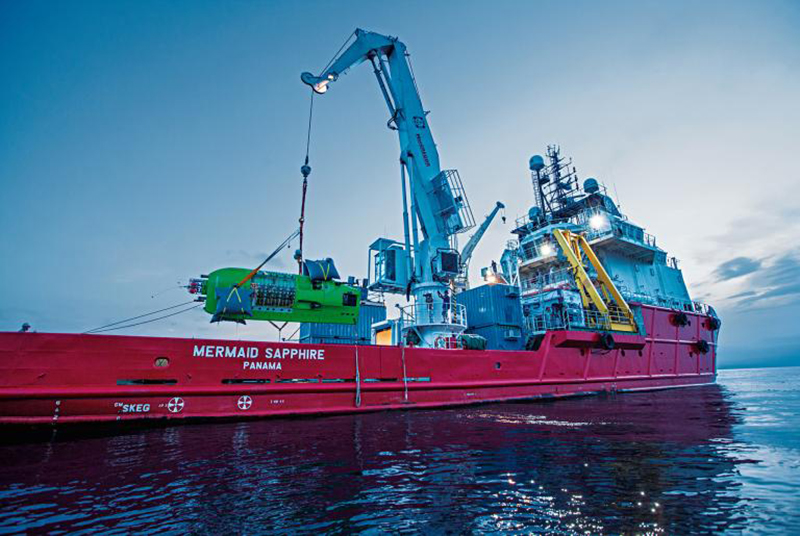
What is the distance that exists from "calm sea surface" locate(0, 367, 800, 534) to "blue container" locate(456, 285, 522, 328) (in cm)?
914

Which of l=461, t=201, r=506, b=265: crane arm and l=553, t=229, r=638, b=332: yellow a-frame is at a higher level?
l=461, t=201, r=506, b=265: crane arm

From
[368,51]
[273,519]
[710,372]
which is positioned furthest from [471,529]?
[710,372]

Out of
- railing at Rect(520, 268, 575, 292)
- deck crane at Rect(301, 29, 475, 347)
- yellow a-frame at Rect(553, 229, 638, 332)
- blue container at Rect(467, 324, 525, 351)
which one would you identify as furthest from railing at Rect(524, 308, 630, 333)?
deck crane at Rect(301, 29, 475, 347)

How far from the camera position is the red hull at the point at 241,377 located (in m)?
7.02

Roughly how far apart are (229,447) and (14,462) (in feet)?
8.45

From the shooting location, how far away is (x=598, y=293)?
18297 millimetres

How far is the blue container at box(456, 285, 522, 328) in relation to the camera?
1605cm

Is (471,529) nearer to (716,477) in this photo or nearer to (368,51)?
(716,477)

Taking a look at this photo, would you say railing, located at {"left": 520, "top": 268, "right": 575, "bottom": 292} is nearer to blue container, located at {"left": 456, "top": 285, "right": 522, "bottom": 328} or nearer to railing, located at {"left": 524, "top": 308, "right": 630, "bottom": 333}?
railing, located at {"left": 524, "top": 308, "right": 630, "bottom": 333}

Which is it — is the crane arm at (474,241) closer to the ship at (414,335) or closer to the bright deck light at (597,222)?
the ship at (414,335)

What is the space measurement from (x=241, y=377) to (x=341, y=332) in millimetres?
8205

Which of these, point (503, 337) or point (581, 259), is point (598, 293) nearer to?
point (581, 259)

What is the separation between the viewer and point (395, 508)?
313cm

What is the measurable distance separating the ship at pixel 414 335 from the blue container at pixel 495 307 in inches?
2.7
